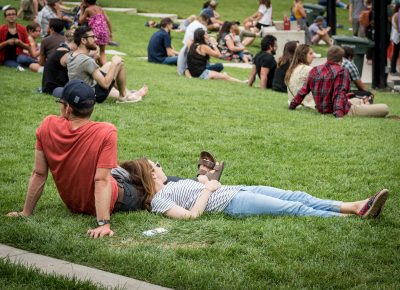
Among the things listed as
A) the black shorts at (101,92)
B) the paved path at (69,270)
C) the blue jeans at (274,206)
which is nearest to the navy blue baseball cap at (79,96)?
the paved path at (69,270)

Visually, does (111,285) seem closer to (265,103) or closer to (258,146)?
(258,146)

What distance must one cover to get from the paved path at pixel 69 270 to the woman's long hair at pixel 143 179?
1399mm

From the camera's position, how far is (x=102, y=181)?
6410mm

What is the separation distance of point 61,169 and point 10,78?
883 cm

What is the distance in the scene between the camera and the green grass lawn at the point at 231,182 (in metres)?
5.57

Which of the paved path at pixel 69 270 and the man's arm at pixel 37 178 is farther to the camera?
the man's arm at pixel 37 178

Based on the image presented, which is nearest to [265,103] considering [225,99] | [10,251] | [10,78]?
[225,99]

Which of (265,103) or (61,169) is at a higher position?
(61,169)

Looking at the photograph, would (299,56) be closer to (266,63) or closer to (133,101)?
(266,63)

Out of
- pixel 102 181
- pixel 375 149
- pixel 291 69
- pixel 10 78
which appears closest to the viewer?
pixel 102 181

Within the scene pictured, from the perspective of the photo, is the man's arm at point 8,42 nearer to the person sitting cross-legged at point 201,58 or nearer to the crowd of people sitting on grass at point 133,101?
the crowd of people sitting on grass at point 133,101

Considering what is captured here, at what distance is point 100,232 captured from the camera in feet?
20.6

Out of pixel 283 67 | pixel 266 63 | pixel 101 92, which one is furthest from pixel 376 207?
pixel 266 63

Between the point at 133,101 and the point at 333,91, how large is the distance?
3193 millimetres
